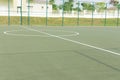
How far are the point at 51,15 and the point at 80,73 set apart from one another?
39.1 metres

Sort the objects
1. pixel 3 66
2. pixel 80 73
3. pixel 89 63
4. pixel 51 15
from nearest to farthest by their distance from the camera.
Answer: pixel 80 73
pixel 3 66
pixel 89 63
pixel 51 15

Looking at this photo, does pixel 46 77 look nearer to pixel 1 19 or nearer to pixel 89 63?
pixel 89 63

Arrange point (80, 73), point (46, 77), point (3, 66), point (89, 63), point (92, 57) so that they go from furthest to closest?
point (92, 57), point (89, 63), point (3, 66), point (80, 73), point (46, 77)

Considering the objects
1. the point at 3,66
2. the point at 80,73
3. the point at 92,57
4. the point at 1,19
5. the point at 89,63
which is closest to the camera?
the point at 80,73

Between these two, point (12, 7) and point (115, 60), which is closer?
point (115, 60)

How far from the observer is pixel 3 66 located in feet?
24.4

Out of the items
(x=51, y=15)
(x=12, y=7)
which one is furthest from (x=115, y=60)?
(x=12, y=7)

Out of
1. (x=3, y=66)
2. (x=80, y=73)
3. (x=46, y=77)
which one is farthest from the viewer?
(x=3, y=66)

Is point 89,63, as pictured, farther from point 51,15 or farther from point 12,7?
point 12,7

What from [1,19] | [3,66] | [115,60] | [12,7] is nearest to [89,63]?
[115,60]

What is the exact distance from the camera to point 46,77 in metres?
6.22

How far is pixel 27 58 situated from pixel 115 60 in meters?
2.62

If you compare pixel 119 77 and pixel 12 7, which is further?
pixel 12 7

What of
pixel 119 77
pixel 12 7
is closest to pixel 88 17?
pixel 12 7
